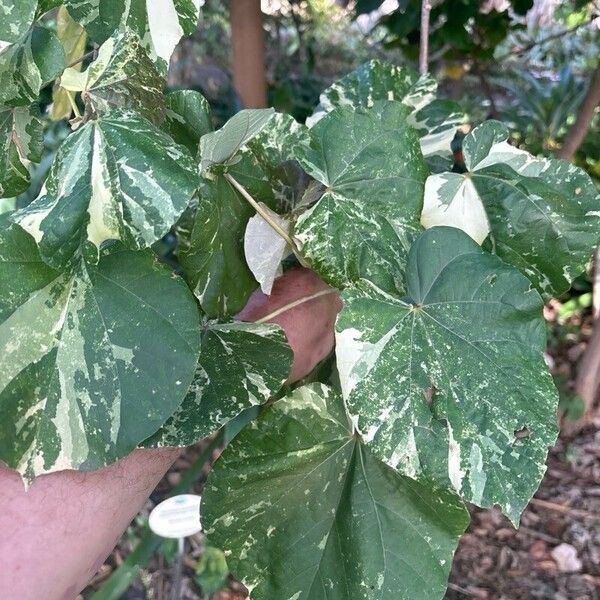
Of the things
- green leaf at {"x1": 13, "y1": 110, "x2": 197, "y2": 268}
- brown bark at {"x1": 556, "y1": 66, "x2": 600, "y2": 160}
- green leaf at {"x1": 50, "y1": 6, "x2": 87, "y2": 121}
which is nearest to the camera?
green leaf at {"x1": 13, "y1": 110, "x2": 197, "y2": 268}

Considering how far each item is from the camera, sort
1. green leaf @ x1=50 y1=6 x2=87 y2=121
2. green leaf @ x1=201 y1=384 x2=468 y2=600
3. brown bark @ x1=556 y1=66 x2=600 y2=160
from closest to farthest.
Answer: green leaf @ x1=201 y1=384 x2=468 y2=600, green leaf @ x1=50 y1=6 x2=87 y2=121, brown bark @ x1=556 y1=66 x2=600 y2=160

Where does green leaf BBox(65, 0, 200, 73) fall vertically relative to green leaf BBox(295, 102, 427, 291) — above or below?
above

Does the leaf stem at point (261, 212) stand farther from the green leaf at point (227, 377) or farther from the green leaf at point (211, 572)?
the green leaf at point (211, 572)

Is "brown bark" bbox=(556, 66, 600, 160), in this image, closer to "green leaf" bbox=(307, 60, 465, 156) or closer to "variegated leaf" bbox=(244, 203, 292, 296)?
"green leaf" bbox=(307, 60, 465, 156)

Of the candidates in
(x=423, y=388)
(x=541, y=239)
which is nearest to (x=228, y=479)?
(x=423, y=388)

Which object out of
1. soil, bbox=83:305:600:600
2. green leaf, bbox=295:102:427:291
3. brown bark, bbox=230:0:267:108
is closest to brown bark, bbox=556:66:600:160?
brown bark, bbox=230:0:267:108

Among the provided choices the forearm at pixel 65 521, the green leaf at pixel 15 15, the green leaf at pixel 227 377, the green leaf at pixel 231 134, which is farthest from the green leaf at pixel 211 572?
the green leaf at pixel 15 15

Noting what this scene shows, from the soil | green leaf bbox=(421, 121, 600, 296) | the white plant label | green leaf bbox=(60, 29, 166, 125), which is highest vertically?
green leaf bbox=(60, 29, 166, 125)
